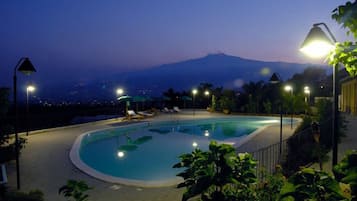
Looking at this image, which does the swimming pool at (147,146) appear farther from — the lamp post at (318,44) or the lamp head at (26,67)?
the lamp post at (318,44)

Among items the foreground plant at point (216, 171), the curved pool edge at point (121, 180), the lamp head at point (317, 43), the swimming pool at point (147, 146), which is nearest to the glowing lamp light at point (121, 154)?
the swimming pool at point (147, 146)

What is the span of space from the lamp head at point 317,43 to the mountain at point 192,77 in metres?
22.9

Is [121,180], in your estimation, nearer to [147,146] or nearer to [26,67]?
[26,67]

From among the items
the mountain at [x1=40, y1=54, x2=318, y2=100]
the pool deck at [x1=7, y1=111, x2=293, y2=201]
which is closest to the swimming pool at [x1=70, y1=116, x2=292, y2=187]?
the pool deck at [x1=7, y1=111, x2=293, y2=201]

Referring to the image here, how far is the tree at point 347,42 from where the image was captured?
1.68 meters

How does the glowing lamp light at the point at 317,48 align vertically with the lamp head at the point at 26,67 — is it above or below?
below

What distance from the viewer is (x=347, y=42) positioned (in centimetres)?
225

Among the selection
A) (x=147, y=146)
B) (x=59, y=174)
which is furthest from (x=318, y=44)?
(x=147, y=146)

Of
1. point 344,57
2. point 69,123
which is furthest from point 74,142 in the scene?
point 344,57

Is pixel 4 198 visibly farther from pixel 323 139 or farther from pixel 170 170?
pixel 323 139

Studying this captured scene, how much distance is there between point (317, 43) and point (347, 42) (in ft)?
2.40

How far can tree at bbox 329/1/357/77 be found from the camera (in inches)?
66.1

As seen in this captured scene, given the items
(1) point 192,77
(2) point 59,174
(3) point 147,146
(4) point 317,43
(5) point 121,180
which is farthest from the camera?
(1) point 192,77

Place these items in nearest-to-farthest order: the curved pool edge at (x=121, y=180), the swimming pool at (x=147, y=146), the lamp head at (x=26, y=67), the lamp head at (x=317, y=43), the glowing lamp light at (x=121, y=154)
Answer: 1. the lamp head at (x=317, y=43)
2. the curved pool edge at (x=121, y=180)
3. the lamp head at (x=26, y=67)
4. the swimming pool at (x=147, y=146)
5. the glowing lamp light at (x=121, y=154)
